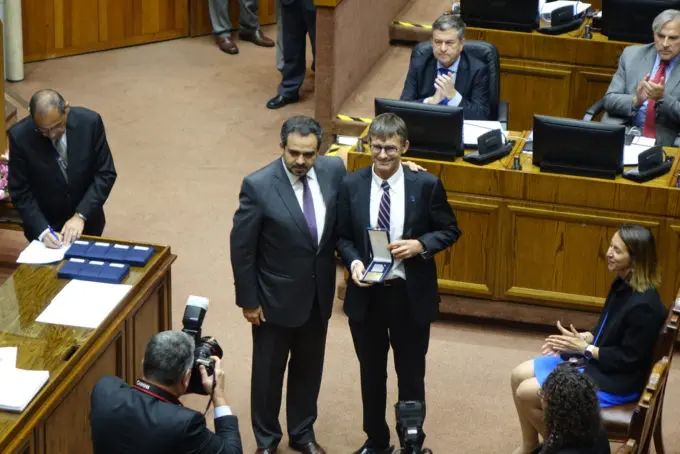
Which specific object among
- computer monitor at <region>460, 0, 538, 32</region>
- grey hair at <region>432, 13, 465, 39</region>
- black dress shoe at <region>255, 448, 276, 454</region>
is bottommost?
black dress shoe at <region>255, 448, 276, 454</region>

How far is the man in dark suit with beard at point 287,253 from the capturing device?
4.96 meters

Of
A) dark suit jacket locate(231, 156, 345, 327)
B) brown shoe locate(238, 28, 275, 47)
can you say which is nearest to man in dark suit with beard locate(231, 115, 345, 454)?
dark suit jacket locate(231, 156, 345, 327)

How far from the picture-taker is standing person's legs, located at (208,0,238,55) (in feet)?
33.3

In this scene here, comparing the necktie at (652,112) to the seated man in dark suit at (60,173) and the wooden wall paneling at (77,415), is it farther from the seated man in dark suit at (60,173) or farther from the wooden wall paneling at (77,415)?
the wooden wall paneling at (77,415)

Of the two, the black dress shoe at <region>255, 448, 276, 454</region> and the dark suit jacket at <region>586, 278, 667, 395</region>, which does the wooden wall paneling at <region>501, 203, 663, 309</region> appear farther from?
the black dress shoe at <region>255, 448, 276, 454</region>

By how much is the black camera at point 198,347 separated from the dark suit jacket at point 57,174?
149cm

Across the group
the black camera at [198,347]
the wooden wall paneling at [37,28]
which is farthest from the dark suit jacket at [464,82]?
the wooden wall paneling at [37,28]

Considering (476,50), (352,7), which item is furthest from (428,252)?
(352,7)

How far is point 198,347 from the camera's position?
14.0 feet

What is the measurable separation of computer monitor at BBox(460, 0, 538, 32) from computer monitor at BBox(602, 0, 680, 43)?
436mm

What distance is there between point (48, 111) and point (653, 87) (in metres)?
3.05

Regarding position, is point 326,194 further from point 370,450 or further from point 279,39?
point 279,39

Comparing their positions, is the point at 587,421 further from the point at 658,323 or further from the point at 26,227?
the point at 26,227

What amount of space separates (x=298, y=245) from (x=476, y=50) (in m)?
2.22
